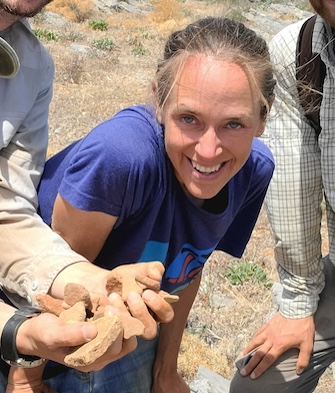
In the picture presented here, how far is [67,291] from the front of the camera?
1381 mm

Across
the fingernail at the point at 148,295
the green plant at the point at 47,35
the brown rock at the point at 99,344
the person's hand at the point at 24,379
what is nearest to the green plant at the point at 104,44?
the green plant at the point at 47,35

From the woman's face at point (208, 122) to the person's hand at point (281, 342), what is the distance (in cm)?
111

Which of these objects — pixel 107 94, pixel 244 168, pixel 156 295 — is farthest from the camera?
pixel 107 94

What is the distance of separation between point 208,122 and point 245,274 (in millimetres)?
2911

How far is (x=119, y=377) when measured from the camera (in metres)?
2.05

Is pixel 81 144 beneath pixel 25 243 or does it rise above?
above

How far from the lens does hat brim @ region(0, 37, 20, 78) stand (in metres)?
1.58

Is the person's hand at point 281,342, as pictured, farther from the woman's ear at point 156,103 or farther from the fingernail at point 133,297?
the fingernail at point 133,297

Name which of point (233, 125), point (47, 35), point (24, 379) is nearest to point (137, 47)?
point (47, 35)

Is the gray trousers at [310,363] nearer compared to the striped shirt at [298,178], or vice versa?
the striped shirt at [298,178]

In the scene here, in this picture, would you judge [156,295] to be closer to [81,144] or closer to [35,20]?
[81,144]

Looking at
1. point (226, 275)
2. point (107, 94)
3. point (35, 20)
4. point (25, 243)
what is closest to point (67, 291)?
point (25, 243)

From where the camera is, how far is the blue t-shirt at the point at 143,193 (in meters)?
1.67

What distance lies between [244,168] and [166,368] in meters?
0.77
